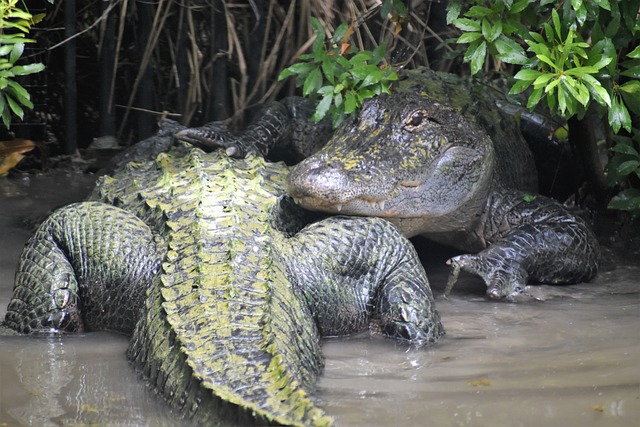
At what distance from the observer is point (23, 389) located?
3244mm

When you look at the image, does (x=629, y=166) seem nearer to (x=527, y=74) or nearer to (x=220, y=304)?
(x=527, y=74)

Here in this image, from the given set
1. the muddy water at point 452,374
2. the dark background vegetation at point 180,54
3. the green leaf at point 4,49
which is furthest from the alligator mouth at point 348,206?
the dark background vegetation at point 180,54

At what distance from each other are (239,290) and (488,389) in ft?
3.07

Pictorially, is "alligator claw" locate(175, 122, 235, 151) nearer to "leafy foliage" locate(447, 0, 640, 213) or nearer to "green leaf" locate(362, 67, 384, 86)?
"green leaf" locate(362, 67, 384, 86)

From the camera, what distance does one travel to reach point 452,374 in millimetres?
3463

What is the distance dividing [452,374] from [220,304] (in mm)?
895

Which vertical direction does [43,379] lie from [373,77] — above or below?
below

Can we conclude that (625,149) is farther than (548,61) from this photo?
Yes

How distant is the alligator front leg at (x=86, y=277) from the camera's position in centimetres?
382

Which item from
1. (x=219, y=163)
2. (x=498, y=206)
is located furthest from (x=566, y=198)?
(x=219, y=163)

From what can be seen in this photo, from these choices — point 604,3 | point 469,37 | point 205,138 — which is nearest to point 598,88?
point 604,3

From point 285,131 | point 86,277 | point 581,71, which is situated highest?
point 581,71

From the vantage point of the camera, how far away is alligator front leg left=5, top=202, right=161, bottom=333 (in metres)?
3.82

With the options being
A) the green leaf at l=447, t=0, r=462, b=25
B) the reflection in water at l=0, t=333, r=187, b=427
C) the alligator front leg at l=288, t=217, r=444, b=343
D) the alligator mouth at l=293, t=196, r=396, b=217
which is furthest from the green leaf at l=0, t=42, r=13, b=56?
the green leaf at l=447, t=0, r=462, b=25
